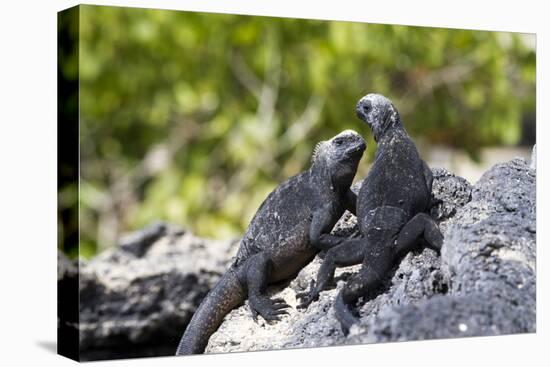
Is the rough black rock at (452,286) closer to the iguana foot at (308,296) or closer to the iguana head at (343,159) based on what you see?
the iguana foot at (308,296)

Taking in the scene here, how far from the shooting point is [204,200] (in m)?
9.84

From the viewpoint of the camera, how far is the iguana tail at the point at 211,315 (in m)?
5.30

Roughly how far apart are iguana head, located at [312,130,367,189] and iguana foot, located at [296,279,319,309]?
0.59 m

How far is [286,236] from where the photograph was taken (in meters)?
5.27

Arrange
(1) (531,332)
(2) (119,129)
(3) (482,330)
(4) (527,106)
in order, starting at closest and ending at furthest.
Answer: (3) (482,330) → (1) (531,332) → (4) (527,106) → (2) (119,129)

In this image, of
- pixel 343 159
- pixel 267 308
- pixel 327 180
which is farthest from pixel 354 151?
pixel 267 308

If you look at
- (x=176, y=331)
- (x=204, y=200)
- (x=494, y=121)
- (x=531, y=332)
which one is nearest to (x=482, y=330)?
(x=531, y=332)

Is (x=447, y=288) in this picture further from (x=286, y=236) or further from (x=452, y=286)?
(x=286, y=236)

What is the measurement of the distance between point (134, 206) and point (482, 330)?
5.80 m

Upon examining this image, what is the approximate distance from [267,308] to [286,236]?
0.42 m

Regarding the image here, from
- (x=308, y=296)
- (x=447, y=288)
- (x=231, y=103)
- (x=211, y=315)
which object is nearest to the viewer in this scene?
(x=447, y=288)

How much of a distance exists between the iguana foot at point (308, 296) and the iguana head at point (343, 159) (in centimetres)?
59

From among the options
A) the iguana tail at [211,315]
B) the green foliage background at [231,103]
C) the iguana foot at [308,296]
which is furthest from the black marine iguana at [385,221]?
the green foliage background at [231,103]

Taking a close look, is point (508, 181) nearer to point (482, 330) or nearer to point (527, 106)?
point (482, 330)
